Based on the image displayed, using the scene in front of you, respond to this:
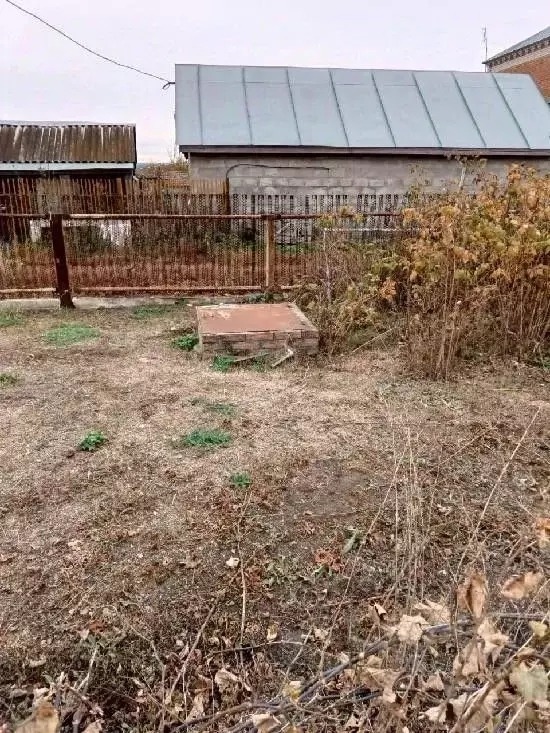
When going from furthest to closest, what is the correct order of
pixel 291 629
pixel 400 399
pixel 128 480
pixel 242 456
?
1. pixel 400 399
2. pixel 242 456
3. pixel 128 480
4. pixel 291 629

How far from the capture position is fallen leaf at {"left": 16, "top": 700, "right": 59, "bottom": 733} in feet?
2.97

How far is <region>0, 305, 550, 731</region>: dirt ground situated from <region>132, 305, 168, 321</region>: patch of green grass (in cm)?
223

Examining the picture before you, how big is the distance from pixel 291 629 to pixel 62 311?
245 inches

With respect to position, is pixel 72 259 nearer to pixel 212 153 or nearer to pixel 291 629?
pixel 212 153

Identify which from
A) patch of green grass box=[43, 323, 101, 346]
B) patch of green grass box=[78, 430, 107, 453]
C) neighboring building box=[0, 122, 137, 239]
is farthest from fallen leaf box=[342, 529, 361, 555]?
neighboring building box=[0, 122, 137, 239]

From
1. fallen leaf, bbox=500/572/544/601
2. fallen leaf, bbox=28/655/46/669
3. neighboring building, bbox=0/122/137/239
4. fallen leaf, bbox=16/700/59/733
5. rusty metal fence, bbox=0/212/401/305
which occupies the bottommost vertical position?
fallen leaf, bbox=28/655/46/669

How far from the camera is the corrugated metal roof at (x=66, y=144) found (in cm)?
1532

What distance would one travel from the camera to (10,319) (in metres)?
6.89

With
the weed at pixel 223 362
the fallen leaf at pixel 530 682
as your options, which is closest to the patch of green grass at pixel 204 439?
the weed at pixel 223 362

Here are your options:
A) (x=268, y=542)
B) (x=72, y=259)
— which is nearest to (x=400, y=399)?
(x=268, y=542)

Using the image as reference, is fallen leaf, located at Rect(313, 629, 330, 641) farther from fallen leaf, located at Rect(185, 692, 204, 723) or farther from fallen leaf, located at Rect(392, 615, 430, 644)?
fallen leaf, located at Rect(392, 615, 430, 644)

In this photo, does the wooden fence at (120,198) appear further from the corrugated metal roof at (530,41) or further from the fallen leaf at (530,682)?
the corrugated metal roof at (530,41)

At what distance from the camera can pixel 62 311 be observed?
24.1 feet

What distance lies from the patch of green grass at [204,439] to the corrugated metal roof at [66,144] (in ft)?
44.5
